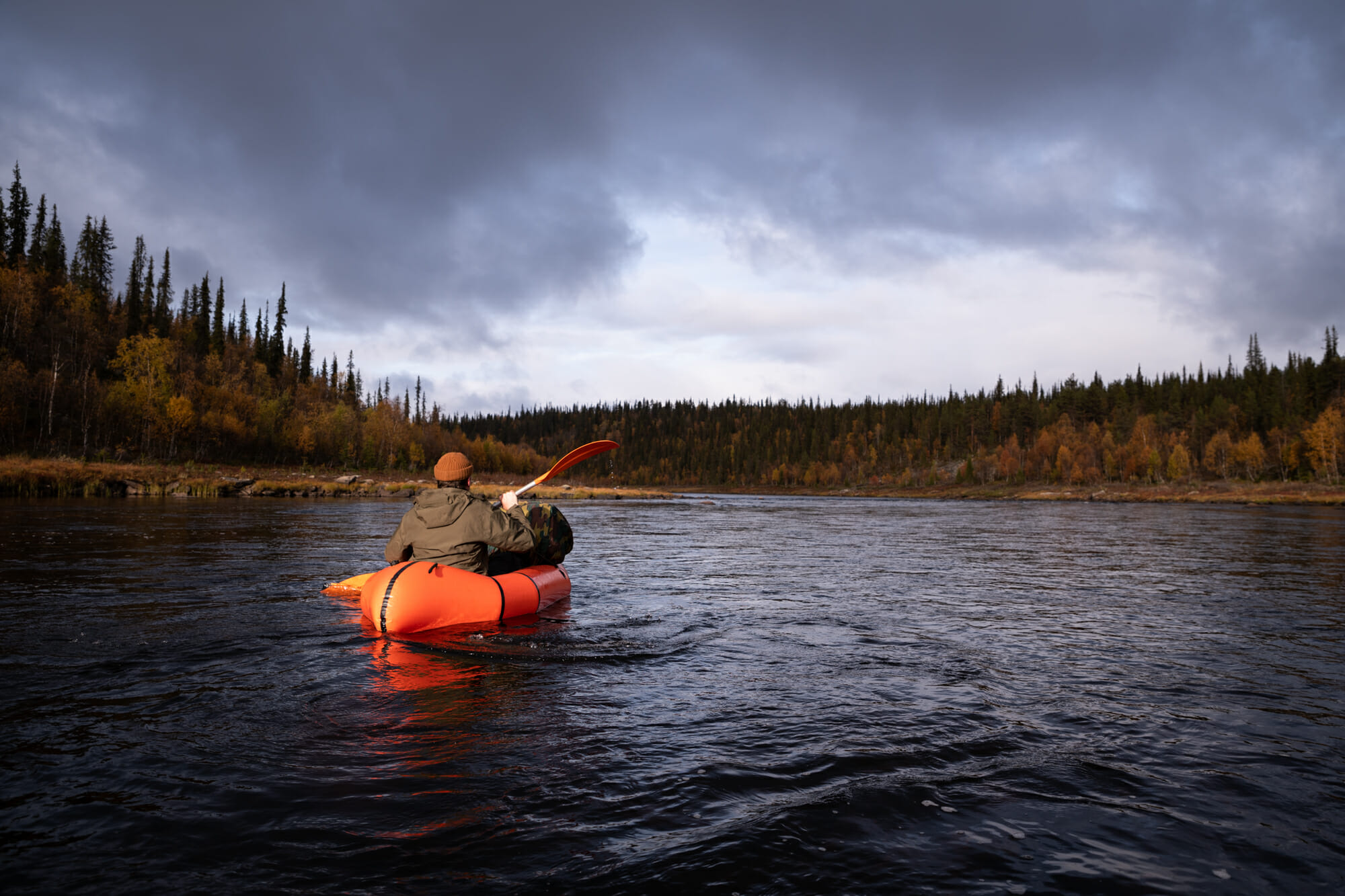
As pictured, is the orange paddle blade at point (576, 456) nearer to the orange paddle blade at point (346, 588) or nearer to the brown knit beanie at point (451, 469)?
the brown knit beanie at point (451, 469)

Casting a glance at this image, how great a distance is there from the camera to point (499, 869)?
360 cm

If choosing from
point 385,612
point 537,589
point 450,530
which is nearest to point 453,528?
point 450,530

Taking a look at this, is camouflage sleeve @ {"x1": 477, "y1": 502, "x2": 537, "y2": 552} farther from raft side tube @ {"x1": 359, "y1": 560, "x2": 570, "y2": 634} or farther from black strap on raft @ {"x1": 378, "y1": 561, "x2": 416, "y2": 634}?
black strap on raft @ {"x1": 378, "y1": 561, "x2": 416, "y2": 634}

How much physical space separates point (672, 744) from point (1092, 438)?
148138mm

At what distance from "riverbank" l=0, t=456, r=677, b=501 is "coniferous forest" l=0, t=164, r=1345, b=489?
990 cm

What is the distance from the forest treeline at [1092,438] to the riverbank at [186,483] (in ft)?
308

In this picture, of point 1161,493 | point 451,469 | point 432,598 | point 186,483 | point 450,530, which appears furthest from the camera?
point 1161,493

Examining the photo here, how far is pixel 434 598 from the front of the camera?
8.97 meters

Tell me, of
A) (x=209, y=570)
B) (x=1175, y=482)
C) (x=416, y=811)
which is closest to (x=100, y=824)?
(x=416, y=811)

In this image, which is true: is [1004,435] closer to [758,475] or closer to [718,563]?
[758,475]

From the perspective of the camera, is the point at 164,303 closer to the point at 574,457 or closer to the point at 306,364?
the point at 306,364

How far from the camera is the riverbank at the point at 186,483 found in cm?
3878

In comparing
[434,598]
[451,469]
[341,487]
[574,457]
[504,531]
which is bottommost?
[341,487]

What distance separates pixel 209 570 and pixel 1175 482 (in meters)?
121
